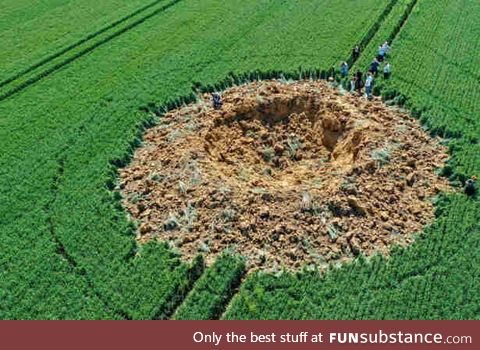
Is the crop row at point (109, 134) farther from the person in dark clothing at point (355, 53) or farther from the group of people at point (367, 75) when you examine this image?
the group of people at point (367, 75)

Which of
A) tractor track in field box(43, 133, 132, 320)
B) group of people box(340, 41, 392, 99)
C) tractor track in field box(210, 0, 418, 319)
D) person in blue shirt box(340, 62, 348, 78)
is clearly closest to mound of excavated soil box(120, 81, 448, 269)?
group of people box(340, 41, 392, 99)

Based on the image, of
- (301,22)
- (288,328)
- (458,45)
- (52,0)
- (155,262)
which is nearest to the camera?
(288,328)

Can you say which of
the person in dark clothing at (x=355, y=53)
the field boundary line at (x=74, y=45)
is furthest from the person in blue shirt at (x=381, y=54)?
the field boundary line at (x=74, y=45)

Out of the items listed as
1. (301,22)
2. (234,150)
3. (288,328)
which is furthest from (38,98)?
(288,328)

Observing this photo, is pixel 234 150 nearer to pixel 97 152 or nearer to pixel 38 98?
pixel 97 152

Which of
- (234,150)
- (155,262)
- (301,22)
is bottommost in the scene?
(155,262)

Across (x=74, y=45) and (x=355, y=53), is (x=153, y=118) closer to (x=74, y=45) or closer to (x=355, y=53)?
(x=74, y=45)

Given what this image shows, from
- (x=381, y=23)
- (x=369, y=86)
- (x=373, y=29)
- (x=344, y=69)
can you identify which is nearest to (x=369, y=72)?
(x=344, y=69)
